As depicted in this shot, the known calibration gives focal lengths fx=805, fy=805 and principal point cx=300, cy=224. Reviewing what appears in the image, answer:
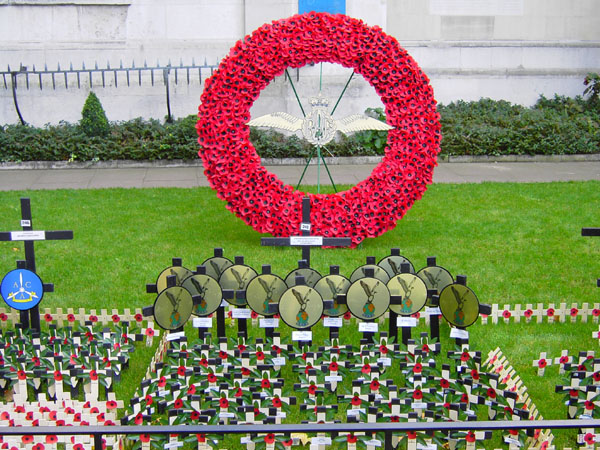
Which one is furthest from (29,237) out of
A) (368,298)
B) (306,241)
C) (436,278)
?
(436,278)

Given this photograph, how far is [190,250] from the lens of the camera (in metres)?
9.29

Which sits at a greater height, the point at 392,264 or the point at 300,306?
the point at 392,264

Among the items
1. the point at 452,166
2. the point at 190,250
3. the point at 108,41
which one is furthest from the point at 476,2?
the point at 190,250

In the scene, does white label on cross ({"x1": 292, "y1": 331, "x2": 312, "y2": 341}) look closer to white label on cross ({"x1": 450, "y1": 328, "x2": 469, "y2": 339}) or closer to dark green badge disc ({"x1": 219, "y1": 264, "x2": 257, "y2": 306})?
dark green badge disc ({"x1": 219, "y1": 264, "x2": 257, "y2": 306})

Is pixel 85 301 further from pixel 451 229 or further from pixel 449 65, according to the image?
pixel 449 65

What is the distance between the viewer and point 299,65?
355 inches

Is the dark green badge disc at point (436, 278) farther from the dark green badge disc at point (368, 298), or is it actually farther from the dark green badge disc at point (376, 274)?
the dark green badge disc at point (368, 298)

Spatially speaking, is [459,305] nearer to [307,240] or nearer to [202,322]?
[307,240]

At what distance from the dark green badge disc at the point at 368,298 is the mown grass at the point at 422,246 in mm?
1149

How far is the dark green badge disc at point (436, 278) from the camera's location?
6.45 m

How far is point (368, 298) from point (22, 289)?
2673 millimetres

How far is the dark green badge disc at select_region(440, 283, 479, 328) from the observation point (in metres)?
5.96

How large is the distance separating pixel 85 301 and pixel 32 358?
1.78 m

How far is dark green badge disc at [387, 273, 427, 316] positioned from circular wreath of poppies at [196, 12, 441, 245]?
2903 mm
